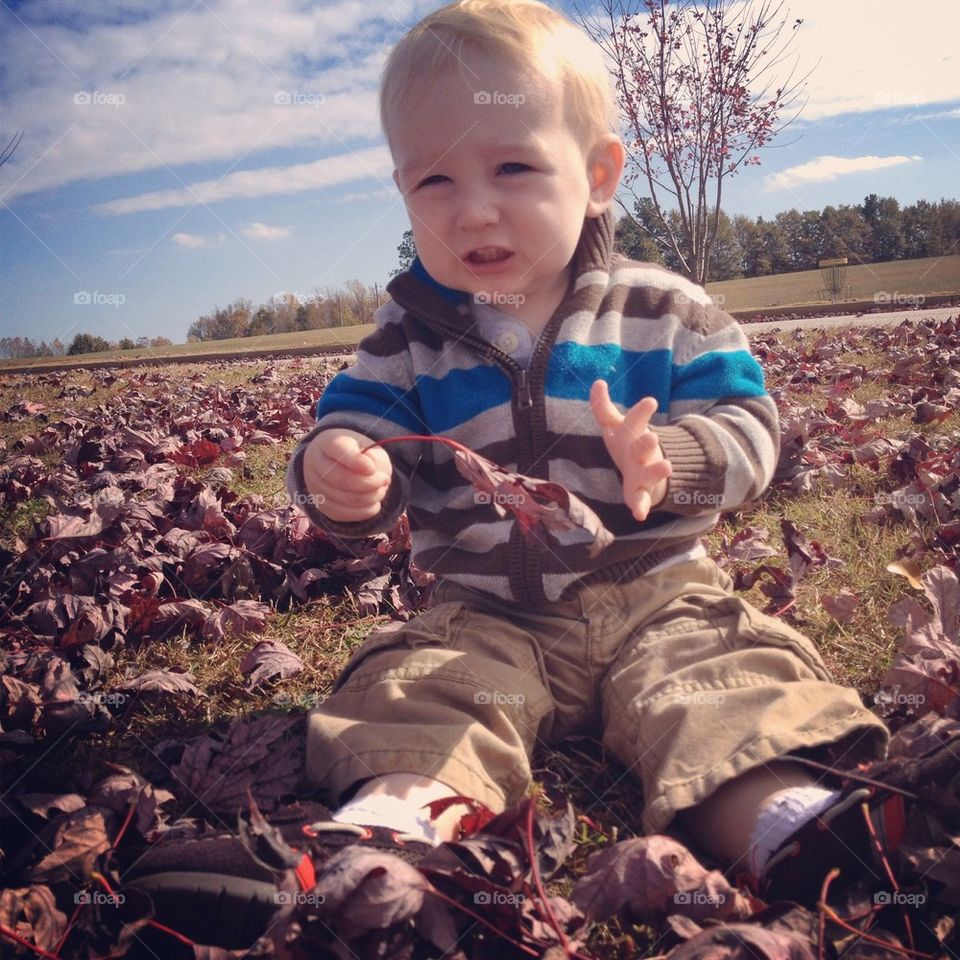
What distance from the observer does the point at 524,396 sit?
6.53ft

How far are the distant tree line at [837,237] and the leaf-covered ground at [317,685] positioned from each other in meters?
44.5

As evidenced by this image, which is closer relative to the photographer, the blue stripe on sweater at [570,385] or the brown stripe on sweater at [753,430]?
the brown stripe on sweater at [753,430]

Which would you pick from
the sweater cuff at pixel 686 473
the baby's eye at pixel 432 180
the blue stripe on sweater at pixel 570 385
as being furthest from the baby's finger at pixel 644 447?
the baby's eye at pixel 432 180

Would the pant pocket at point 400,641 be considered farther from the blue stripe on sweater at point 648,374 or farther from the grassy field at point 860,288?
the grassy field at point 860,288

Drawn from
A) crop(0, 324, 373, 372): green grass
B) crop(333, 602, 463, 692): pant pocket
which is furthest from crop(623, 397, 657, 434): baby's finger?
crop(0, 324, 373, 372): green grass

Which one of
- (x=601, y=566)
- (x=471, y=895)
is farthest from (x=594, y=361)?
(x=471, y=895)

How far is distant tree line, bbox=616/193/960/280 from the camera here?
4731cm

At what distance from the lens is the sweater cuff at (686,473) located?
1.70 metres

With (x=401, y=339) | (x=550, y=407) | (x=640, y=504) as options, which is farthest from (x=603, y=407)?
(x=401, y=339)

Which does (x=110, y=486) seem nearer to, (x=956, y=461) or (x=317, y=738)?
(x=317, y=738)

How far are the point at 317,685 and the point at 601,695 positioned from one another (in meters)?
0.78

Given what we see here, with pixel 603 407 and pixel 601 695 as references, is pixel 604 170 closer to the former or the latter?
pixel 603 407

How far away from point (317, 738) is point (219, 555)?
1.19 m

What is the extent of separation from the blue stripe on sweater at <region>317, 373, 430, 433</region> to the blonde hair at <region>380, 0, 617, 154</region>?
2.08 ft
